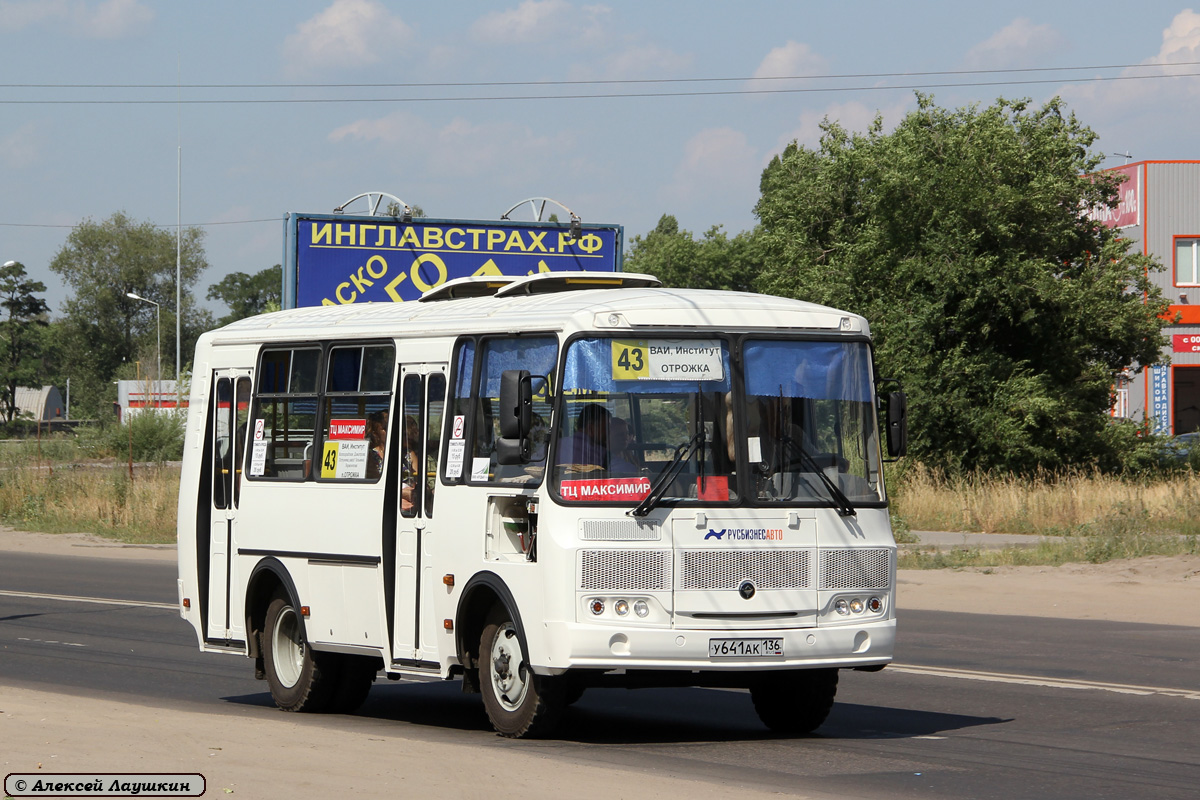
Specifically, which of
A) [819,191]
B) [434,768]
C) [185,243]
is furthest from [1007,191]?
[185,243]

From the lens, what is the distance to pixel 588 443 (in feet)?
32.1

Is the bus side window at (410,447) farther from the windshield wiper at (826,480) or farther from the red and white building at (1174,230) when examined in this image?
the red and white building at (1174,230)

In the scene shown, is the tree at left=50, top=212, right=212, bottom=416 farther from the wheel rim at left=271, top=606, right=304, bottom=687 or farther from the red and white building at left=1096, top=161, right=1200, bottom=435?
the wheel rim at left=271, top=606, right=304, bottom=687

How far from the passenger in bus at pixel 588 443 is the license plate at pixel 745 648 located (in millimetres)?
1242

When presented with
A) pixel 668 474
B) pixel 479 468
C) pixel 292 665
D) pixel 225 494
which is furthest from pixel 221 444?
pixel 668 474

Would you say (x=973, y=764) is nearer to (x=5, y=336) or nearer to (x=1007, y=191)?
(x=1007, y=191)

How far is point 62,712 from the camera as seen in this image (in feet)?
34.4

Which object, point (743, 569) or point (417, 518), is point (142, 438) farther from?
point (743, 569)

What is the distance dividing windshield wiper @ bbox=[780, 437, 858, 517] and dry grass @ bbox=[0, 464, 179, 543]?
26646 millimetres

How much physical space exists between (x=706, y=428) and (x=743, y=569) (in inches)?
34.7

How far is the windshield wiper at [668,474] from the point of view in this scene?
9664 mm

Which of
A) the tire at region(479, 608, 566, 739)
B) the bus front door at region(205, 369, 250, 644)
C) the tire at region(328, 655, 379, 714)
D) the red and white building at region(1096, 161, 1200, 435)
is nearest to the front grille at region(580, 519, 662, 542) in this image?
the tire at region(479, 608, 566, 739)

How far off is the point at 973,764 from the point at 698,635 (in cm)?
172

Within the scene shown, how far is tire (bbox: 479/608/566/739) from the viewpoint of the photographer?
9828 millimetres
